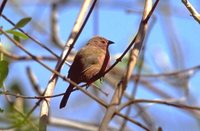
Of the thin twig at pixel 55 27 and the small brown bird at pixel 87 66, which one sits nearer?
the small brown bird at pixel 87 66

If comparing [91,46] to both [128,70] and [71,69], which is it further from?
[128,70]

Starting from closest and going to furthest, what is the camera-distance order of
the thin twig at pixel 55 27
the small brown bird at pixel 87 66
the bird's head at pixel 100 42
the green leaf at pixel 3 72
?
the green leaf at pixel 3 72 < the small brown bird at pixel 87 66 < the bird's head at pixel 100 42 < the thin twig at pixel 55 27

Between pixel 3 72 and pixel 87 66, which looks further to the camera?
pixel 87 66

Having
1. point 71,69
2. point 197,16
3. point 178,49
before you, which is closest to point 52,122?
point 178,49

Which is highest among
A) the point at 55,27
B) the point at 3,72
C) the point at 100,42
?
the point at 55,27

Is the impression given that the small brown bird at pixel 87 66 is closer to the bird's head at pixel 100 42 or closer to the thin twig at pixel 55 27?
the bird's head at pixel 100 42

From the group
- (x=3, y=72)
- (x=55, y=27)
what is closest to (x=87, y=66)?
(x=3, y=72)

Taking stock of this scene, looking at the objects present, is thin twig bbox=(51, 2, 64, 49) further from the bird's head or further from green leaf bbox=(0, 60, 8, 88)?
green leaf bbox=(0, 60, 8, 88)

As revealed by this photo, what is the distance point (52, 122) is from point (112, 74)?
62 centimetres

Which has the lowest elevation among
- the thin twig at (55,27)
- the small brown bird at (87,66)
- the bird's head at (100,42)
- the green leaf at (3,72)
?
the green leaf at (3,72)

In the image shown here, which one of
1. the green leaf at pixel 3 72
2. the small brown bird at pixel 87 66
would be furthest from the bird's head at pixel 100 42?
the green leaf at pixel 3 72

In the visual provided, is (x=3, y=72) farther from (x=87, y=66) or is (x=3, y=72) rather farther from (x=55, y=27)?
(x=55, y=27)

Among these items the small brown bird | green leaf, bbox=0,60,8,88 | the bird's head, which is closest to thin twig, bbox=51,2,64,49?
the bird's head

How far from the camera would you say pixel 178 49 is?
3834 mm
